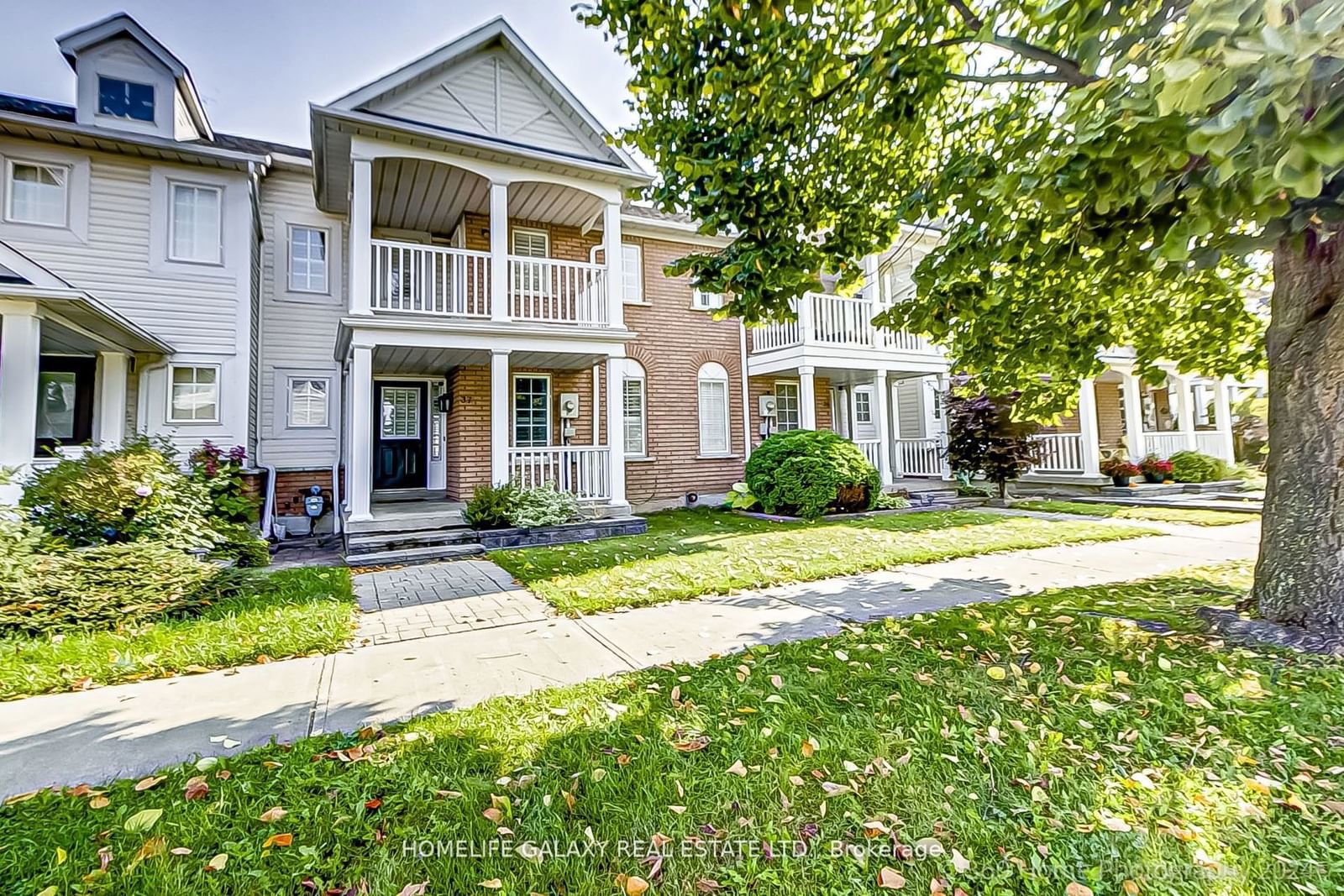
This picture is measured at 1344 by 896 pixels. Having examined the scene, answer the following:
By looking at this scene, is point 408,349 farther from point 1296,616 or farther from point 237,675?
point 1296,616

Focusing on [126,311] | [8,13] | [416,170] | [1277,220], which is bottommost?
[1277,220]

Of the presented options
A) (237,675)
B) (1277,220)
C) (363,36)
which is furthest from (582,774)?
(363,36)

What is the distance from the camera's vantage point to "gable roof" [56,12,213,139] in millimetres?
9484

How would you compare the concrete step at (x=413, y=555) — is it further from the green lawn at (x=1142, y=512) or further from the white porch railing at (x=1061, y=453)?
the white porch railing at (x=1061, y=453)

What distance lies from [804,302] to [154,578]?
11.3 meters

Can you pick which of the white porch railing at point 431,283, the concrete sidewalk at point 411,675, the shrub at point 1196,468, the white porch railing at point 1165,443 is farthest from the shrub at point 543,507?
the white porch railing at point 1165,443

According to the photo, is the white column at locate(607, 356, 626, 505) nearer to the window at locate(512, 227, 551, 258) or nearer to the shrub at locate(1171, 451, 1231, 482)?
the window at locate(512, 227, 551, 258)

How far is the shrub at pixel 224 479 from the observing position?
5883mm

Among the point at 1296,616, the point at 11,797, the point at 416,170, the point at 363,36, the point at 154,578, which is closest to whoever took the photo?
the point at 11,797

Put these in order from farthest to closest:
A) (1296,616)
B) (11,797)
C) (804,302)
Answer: (804,302) → (1296,616) → (11,797)

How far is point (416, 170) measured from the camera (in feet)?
29.8

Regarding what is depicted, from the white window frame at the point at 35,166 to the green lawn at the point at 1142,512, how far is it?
17793 mm

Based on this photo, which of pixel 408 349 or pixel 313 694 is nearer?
pixel 313 694

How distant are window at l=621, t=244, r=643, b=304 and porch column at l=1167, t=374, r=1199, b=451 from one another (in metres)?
15.0
